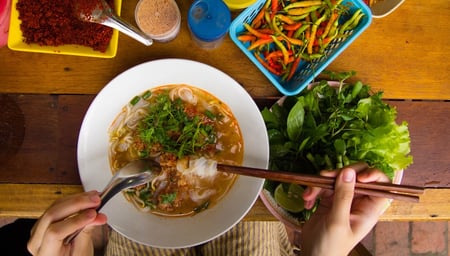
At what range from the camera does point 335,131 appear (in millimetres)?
1205

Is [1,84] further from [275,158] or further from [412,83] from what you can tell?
[412,83]

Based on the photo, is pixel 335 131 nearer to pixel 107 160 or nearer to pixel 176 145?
pixel 176 145

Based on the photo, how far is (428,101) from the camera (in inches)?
52.8

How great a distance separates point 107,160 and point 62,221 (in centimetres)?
32

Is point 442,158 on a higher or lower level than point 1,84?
higher

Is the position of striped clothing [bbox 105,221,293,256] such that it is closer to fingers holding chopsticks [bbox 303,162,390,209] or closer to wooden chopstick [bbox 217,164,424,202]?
fingers holding chopsticks [bbox 303,162,390,209]

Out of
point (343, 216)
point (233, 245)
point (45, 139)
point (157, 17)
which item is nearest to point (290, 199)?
point (343, 216)

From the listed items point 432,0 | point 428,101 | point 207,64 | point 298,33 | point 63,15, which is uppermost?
point 432,0

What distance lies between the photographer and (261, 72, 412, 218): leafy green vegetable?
117cm

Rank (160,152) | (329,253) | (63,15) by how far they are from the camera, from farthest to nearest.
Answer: (160,152) → (63,15) → (329,253)

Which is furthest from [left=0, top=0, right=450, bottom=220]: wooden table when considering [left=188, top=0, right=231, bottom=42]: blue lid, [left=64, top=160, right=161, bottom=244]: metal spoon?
[left=64, top=160, right=161, bottom=244]: metal spoon

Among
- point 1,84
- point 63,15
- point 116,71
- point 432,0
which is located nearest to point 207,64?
point 116,71

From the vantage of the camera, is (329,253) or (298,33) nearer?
(329,253)

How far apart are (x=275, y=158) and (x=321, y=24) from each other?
1.54 feet
